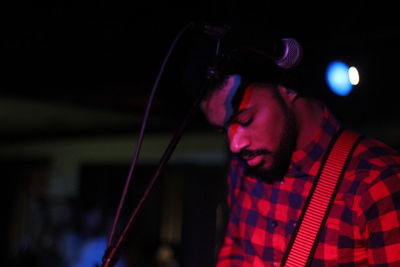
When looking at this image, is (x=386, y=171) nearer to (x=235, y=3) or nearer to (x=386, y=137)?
(x=235, y=3)

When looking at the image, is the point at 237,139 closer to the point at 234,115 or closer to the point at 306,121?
the point at 234,115

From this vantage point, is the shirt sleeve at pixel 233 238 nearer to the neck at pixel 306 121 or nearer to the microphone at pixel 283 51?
the neck at pixel 306 121

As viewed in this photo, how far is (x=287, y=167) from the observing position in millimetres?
1554

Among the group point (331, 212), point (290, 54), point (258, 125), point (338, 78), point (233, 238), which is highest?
point (290, 54)

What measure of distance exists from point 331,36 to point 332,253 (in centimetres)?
143

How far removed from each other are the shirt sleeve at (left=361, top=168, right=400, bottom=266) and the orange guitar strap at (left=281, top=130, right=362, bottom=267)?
148mm

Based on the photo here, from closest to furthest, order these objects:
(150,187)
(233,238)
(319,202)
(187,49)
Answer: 1. (150,187)
2. (319,202)
3. (233,238)
4. (187,49)

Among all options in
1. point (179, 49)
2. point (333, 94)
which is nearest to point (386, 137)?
point (179, 49)

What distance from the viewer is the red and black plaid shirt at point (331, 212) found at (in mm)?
1261

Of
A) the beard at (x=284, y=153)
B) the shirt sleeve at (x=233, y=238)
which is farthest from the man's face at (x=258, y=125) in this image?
the shirt sleeve at (x=233, y=238)

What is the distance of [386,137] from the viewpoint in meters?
4.43

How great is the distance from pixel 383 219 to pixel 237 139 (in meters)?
0.46

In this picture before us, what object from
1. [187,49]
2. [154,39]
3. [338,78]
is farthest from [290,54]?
[154,39]

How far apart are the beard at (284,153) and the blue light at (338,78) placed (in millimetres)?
182
